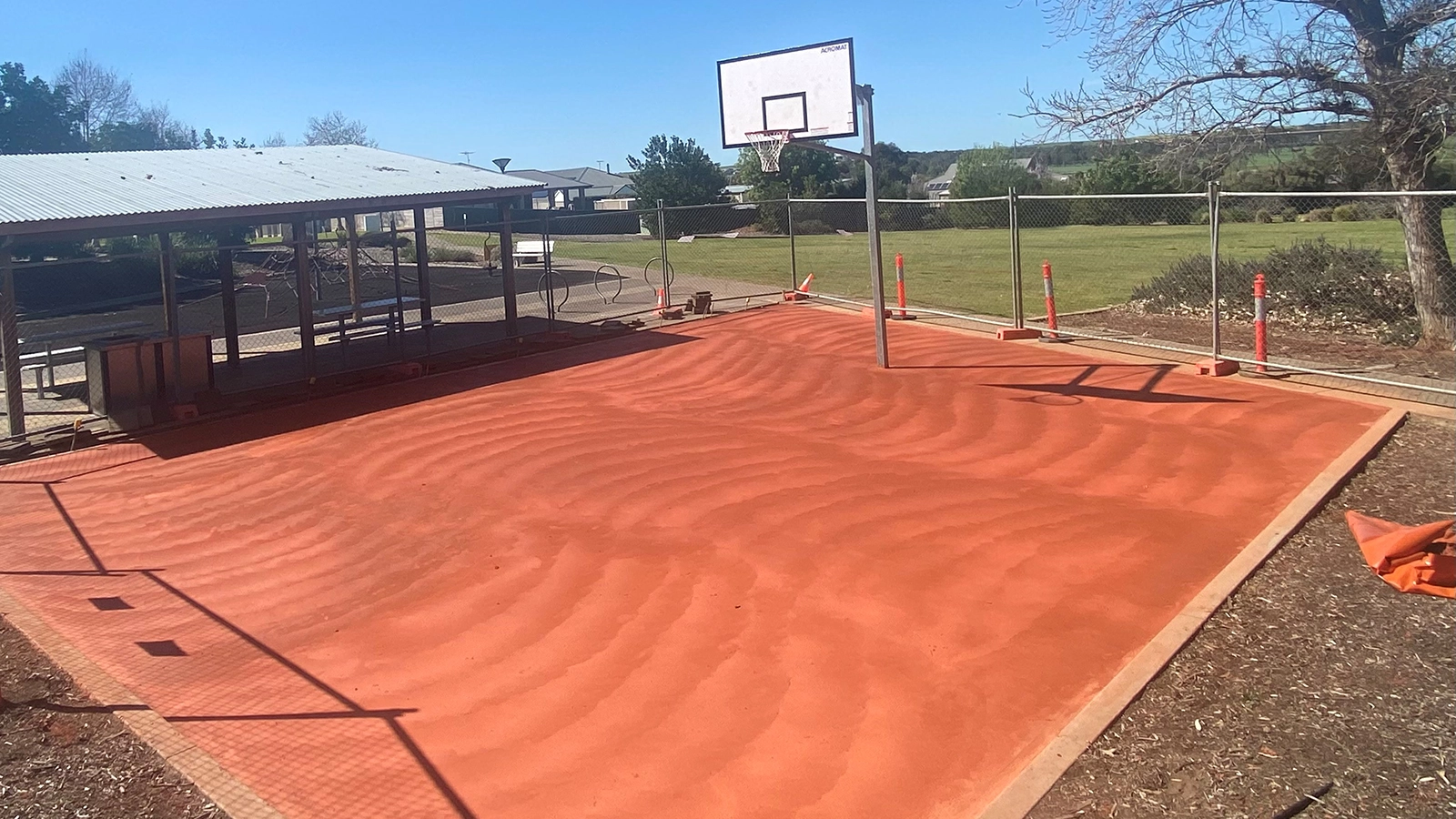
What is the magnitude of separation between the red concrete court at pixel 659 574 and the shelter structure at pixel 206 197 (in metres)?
2.86

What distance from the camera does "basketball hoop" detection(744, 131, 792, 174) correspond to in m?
17.8

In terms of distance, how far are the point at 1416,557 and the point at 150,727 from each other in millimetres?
7945

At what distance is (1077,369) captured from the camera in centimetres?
1603

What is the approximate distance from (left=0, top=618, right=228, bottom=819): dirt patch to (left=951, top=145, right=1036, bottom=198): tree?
144 ft

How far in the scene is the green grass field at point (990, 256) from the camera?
2692cm

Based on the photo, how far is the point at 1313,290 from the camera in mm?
19031

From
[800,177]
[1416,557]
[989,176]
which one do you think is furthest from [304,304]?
[989,176]

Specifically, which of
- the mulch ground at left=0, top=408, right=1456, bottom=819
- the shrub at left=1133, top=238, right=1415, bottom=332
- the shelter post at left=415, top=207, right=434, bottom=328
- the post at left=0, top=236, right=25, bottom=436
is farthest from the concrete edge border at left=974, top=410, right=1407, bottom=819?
the shelter post at left=415, top=207, right=434, bottom=328

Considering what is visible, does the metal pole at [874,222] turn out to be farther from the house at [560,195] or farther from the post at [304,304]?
the house at [560,195]

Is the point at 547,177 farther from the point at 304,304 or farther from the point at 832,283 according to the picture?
the point at 304,304

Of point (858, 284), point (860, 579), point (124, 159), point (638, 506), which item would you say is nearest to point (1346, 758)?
point (860, 579)

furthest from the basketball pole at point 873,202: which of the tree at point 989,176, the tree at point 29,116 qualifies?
the tree at point 29,116

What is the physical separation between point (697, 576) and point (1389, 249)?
24.7 metres

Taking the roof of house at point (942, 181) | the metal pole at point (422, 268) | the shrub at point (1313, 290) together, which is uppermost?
the roof of house at point (942, 181)
